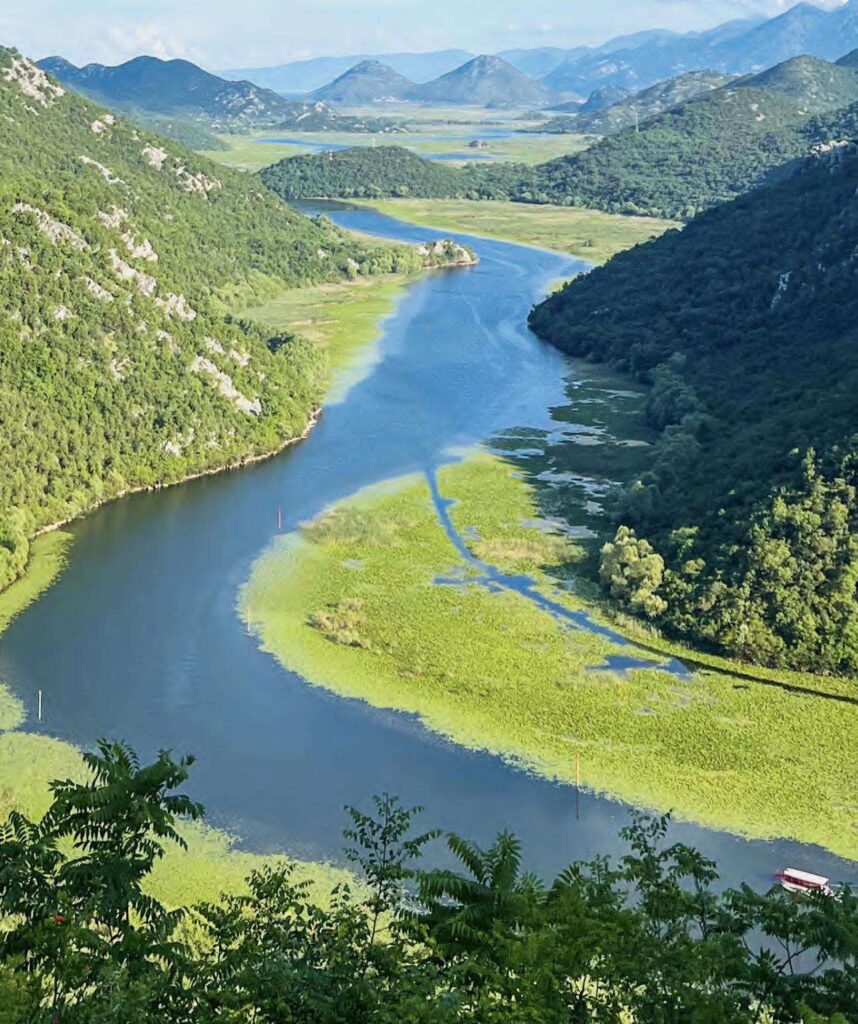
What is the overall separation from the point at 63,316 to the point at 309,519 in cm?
2906

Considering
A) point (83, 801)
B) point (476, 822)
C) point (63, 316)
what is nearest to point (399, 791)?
point (476, 822)

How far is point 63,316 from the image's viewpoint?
9750cm

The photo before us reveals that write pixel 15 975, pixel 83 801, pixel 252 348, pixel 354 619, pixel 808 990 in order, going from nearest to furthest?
→ 1. pixel 15 975
2. pixel 808 990
3. pixel 83 801
4. pixel 354 619
5. pixel 252 348

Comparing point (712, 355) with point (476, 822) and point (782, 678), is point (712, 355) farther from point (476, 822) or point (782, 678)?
point (476, 822)

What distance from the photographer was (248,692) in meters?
61.7

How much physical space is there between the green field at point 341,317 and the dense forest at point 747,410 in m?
22.8

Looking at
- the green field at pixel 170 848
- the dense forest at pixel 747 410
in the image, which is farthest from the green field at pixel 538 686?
the green field at pixel 170 848

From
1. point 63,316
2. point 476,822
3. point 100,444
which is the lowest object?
point 476,822

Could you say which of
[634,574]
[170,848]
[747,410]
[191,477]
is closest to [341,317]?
[191,477]

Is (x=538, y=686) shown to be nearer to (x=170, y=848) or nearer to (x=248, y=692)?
(x=248, y=692)

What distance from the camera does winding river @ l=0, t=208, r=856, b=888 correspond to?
50.7 meters

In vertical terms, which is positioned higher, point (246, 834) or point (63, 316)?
point (63, 316)

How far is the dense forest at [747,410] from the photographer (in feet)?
219

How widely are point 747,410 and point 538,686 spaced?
43.2 metres
